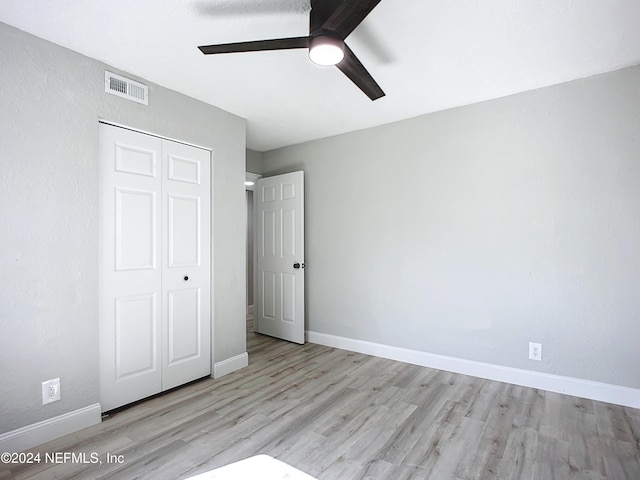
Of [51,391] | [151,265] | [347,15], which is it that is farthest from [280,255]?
[347,15]

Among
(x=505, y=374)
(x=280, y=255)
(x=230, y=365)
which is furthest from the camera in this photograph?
(x=280, y=255)

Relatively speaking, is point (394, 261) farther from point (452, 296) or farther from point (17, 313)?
point (17, 313)

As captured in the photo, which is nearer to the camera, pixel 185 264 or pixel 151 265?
pixel 151 265

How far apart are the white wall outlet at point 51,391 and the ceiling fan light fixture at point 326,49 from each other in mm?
2479

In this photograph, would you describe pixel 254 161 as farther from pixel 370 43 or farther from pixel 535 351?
pixel 535 351

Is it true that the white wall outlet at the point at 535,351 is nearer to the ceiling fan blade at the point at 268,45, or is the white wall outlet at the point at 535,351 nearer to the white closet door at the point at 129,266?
the ceiling fan blade at the point at 268,45

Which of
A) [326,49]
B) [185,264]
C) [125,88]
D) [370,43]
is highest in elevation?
[370,43]

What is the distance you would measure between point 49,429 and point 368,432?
1996 millimetres

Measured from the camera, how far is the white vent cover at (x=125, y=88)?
2360 mm

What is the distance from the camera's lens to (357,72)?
6.04 ft

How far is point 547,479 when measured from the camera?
5.57ft

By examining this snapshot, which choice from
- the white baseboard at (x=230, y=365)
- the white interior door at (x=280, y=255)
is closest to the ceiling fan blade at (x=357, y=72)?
the white interior door at (x=280, y=255)

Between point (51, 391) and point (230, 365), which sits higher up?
point (51, 391)

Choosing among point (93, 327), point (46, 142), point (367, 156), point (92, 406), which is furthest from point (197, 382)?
point (367, 156)
